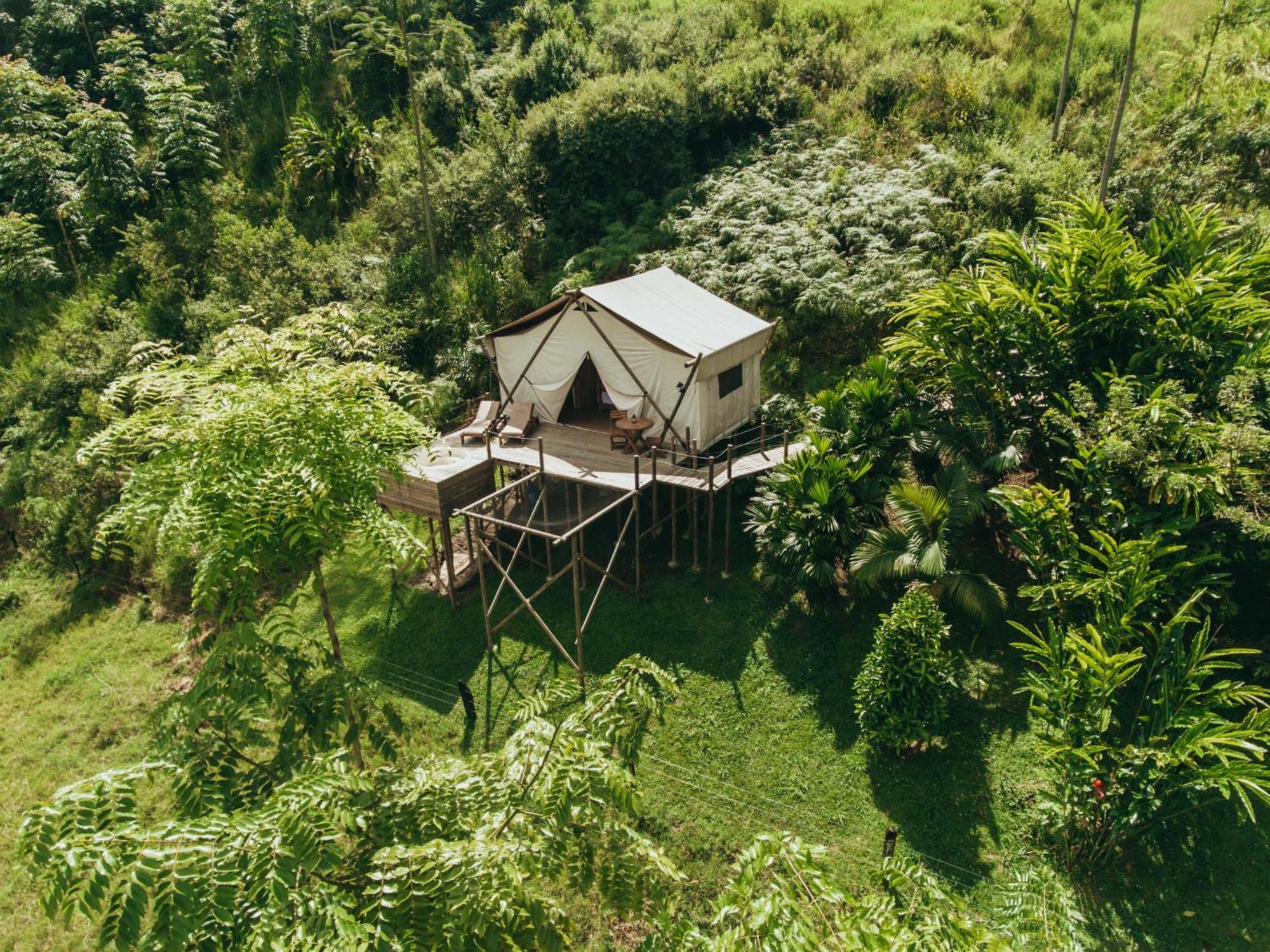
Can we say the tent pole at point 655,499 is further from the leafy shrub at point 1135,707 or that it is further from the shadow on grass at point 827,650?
the leafy shrub at point 1135,707

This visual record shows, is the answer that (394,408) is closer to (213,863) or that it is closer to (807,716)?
(213,863)

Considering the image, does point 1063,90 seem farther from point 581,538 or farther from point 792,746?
point 792,746

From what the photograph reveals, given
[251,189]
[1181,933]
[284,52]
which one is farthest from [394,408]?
[284,52]

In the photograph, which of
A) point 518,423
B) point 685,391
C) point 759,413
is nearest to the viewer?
point 685,391

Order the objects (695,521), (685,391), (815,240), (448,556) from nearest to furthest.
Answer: (695,521) < (448,556) < (685,391) < (815,240)

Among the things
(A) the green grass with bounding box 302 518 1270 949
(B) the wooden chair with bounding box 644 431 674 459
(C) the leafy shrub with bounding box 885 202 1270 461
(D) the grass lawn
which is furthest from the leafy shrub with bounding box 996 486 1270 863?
(B) the wooden chair with bounding box 644 431 674 459

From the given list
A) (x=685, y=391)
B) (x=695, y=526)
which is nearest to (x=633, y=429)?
(x=685, y=391)

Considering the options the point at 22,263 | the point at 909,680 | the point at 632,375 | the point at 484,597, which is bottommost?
the point at 484,597

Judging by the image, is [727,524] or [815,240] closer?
[727,524]
